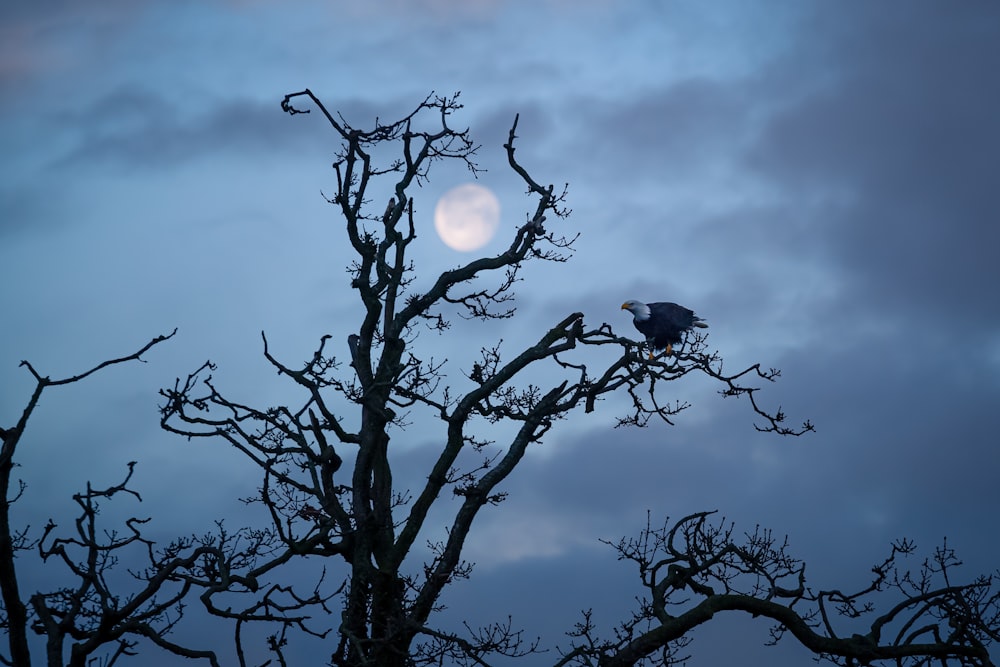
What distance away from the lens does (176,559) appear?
11352 mm

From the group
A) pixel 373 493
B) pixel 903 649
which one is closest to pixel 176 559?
pixel 373 493

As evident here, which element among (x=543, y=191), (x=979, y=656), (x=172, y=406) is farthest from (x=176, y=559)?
(x=979, y=656)

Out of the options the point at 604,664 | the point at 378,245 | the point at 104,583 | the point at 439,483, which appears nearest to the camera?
the point at 104,583

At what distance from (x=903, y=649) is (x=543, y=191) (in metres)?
7.30

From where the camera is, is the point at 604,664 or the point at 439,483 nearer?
the point at 604,664

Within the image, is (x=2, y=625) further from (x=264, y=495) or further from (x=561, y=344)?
(x=561, y=344)

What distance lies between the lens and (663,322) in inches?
617

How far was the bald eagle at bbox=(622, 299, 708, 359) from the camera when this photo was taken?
1559 centimetres

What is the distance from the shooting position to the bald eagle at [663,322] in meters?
15.6

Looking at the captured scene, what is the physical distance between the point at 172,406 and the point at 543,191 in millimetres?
5652

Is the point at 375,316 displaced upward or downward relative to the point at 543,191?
downward

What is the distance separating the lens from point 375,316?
1420cm

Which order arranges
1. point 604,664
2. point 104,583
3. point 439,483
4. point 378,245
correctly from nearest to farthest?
point 104,583, point 604,664, point 439,483, point 378,245

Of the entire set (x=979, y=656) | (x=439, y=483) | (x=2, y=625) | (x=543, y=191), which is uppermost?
(x=543, y=191)
